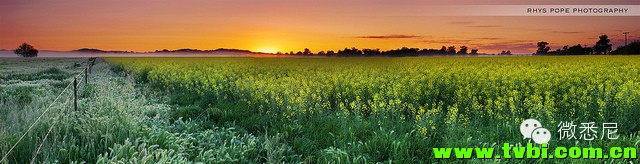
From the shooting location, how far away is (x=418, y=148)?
7246 mm

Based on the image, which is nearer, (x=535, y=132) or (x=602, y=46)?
(x=535, y=132)

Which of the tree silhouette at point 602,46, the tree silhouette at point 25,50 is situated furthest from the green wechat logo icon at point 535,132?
the tree silhouette at point 25,50

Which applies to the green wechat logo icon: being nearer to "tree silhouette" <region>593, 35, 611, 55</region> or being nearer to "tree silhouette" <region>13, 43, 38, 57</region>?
"tree silhouette" <region>593, 35, 611, 55</region>

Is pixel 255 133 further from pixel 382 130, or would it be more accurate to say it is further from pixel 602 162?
pixel 602 162

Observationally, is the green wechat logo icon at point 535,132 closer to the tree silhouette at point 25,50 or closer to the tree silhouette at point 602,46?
the tree silhouette at point 602,46

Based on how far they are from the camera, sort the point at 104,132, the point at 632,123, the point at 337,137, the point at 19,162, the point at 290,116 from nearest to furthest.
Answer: the point at 19,162 < the point at 104,132 < the point at 337,137 < the point at 632,123 < the point at 290,116

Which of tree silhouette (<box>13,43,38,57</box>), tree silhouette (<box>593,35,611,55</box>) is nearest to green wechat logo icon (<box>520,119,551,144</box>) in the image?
tree silhouette (<box>593,35,611,55</box>)

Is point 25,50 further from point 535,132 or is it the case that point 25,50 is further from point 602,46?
point 535,132

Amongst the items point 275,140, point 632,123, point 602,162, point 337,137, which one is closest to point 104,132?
point 275,140

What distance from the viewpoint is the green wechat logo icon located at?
24.3ft

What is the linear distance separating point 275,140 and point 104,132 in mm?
2589

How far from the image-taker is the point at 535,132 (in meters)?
7.73

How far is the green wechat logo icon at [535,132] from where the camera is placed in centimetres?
742

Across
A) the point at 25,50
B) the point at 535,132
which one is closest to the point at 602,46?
the point at 535,132
